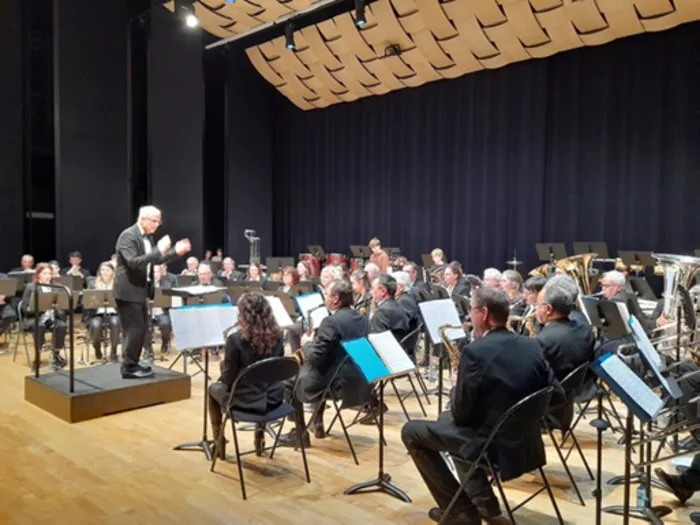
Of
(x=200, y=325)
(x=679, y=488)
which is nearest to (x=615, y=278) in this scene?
(x=679, y=488)

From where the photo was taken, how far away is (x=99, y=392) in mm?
5332

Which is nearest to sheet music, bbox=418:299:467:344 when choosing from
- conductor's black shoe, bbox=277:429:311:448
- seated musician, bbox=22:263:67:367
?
conductor's black shoe, bbox=277:429:311:448

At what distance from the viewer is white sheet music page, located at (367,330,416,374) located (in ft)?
12.0

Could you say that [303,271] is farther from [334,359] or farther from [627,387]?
[627,387]

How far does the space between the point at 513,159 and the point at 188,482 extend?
954 centimetres

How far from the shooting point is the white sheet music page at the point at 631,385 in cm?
263

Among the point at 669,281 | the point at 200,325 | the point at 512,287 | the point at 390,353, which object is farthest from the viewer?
the point at 512,287

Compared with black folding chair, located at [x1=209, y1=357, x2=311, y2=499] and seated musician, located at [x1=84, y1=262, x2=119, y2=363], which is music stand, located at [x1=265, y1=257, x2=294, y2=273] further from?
black folding chair, located at [x1=209, y1=357, x2=311, y2=499]

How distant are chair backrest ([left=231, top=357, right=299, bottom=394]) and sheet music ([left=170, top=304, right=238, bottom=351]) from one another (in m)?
0.79

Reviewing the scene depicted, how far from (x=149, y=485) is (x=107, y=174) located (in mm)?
9891

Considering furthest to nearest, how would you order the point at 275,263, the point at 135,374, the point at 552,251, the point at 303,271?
1. the point at 275,263
2. the point at 552,251
3. the point at 303,271
4. the point at 135,374

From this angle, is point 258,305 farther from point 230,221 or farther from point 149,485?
point 230,221

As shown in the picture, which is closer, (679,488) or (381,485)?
(679,488)

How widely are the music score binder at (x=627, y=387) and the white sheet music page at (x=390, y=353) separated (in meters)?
1.27
